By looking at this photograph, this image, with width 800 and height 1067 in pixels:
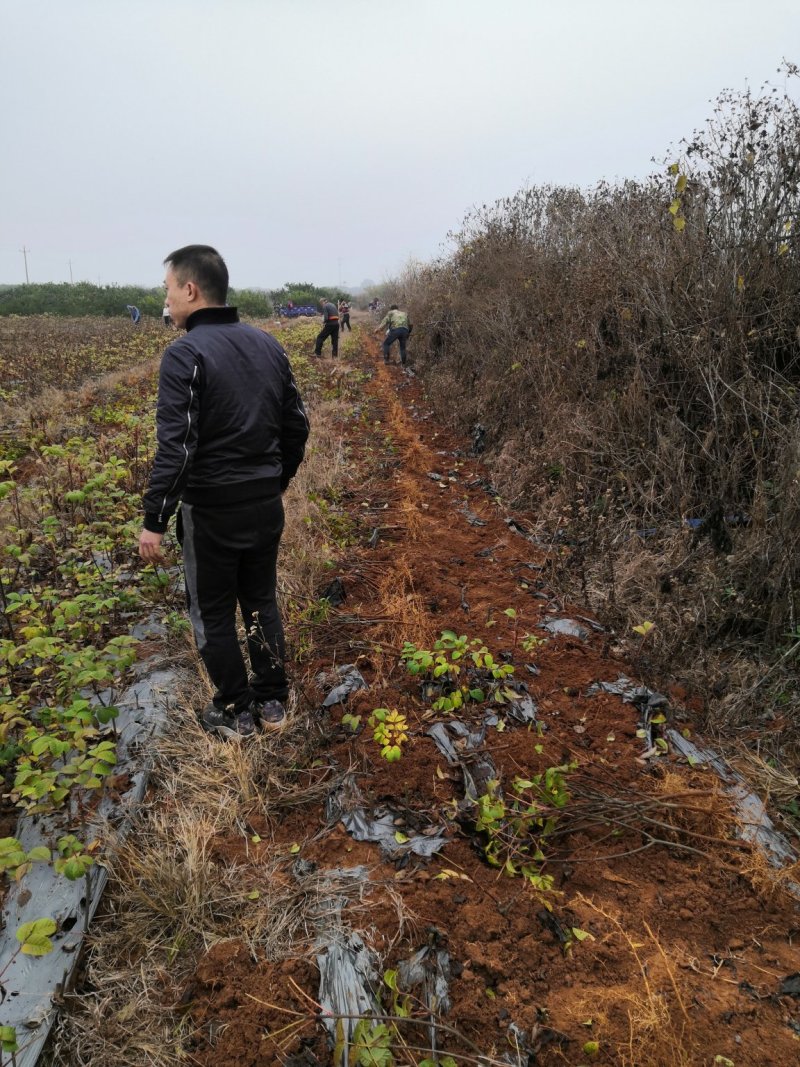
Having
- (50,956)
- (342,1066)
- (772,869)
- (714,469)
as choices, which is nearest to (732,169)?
(714,469)

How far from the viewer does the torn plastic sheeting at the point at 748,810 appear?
218 cm

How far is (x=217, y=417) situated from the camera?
2439mm

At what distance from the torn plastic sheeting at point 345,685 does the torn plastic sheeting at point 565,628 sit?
48.8 inches

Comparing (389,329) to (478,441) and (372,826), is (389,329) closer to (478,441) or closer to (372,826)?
(478,441)

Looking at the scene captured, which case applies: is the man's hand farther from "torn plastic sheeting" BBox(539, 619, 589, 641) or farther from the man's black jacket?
"torn plastic sheeting" BBox(539, 619, 589, 641)

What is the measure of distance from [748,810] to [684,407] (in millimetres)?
3454

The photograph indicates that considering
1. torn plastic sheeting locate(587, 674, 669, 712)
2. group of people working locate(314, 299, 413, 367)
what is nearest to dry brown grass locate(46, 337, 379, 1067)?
torn plastic sheeting locate(587, 674, 669, 712)

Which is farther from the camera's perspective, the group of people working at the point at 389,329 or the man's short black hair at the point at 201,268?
the group of people working at the point at 389,329

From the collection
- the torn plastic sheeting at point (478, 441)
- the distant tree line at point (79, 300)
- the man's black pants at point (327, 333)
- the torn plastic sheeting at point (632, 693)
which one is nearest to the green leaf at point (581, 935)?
the torn plastic sheeting at point (632, 693)

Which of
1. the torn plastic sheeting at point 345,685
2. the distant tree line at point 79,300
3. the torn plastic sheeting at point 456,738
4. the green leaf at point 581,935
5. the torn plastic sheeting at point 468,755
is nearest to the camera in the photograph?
the green leaf at point 581,935

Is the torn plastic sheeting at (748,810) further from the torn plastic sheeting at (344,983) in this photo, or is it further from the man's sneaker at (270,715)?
the man's sneaker at (270,715)

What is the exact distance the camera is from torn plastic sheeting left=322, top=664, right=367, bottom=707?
3085 mm

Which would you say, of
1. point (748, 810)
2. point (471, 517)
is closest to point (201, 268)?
point (748, 810)

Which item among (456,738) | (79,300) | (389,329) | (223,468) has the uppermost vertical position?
(79,300)
